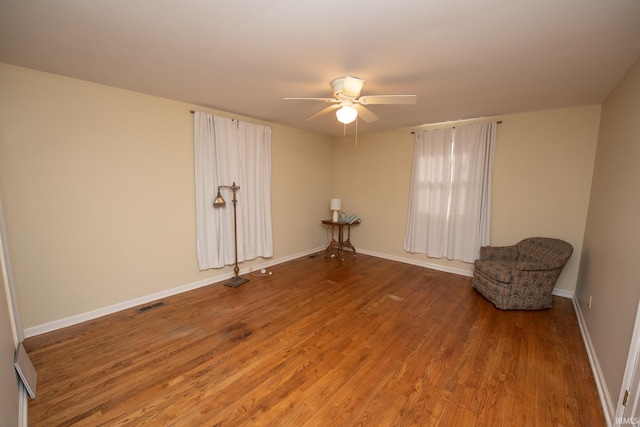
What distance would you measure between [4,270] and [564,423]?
433cm

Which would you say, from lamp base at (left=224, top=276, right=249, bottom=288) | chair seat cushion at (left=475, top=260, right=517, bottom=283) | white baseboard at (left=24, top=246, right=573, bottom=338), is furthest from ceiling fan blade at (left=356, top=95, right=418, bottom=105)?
white baseboard at (left=24, top=246, right=573, bottom=338)

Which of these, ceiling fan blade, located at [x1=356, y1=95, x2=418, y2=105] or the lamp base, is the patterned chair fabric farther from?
the lamp base

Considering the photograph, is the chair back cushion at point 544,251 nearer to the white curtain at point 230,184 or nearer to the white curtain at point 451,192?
the white curtain at point 451,192

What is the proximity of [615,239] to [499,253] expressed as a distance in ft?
5.48

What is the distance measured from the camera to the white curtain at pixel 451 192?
399 cm

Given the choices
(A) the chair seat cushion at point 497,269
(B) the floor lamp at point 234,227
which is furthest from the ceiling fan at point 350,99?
(A) the chair seat cushion at point 497,269

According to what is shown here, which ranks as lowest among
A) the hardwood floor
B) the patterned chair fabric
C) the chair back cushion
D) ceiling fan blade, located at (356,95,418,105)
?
the hardwood floor

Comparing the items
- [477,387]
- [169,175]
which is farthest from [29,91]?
[477,387]

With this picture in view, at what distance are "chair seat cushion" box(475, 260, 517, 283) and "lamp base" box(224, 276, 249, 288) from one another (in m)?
3.44

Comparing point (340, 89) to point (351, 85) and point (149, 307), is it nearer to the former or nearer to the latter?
point (351, 85)

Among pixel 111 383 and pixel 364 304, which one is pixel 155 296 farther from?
pixel 364 304

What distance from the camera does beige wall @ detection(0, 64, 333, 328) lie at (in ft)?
7.88

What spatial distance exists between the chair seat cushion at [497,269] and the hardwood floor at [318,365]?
1.25 feet

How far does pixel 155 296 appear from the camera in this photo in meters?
3.32
